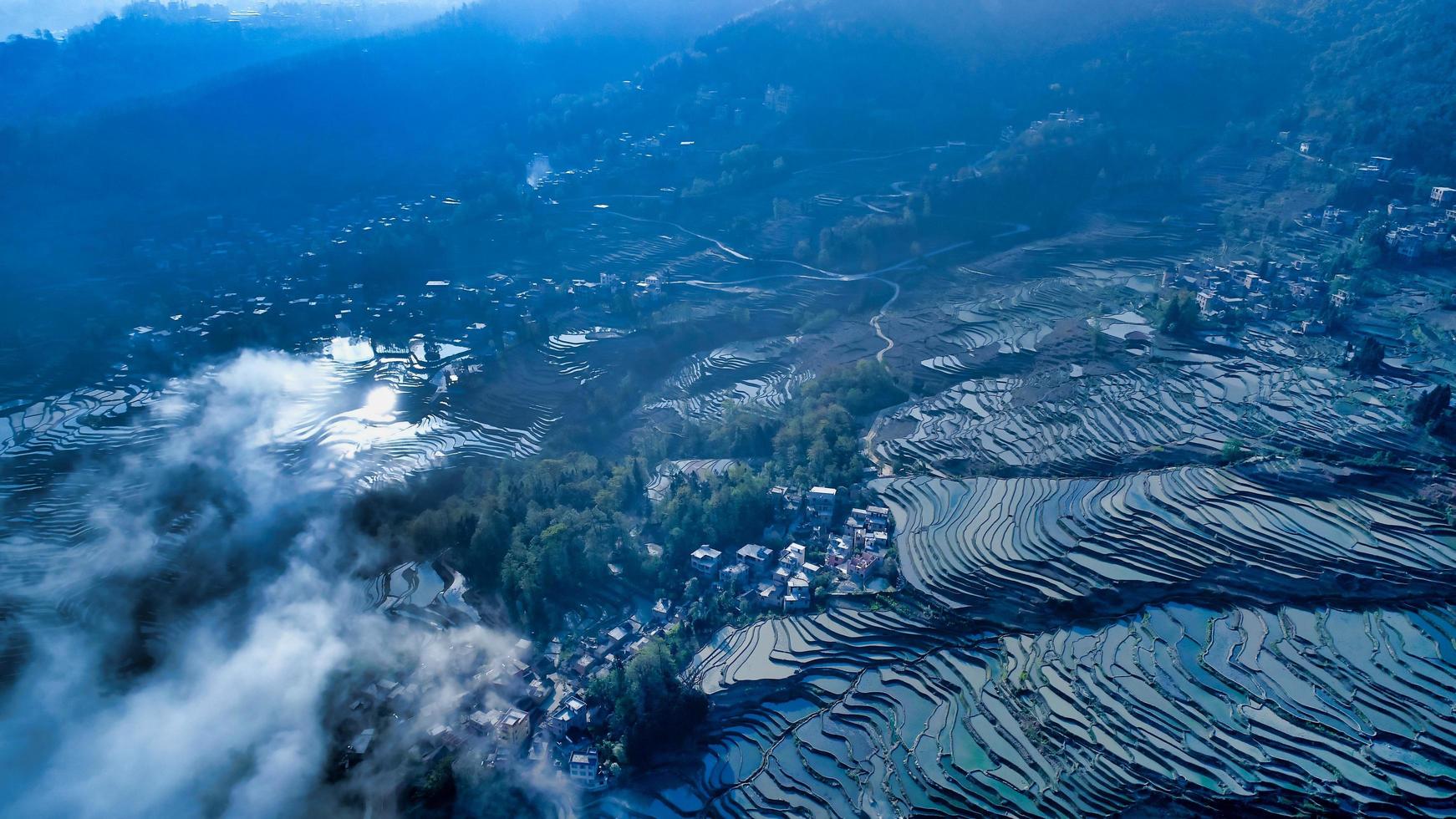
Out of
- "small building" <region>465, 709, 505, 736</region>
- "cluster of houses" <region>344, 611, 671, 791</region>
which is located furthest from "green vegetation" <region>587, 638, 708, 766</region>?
"small building" <region>465, 709, 505, 736</region>

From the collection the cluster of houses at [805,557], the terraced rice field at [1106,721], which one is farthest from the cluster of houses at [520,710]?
the cluster of houses at [805,557]

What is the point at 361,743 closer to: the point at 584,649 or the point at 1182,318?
the point at 584,649

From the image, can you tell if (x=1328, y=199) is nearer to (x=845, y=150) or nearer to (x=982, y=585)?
(x=845, y=150)

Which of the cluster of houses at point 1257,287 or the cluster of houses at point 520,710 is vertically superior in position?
the cluster of houses at point 1257,287

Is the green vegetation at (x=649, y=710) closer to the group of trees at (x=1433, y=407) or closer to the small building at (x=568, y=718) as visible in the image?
the small building at (x=568, y=718)

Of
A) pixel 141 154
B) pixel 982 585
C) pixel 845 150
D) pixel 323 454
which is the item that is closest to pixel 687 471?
pixel 982 585

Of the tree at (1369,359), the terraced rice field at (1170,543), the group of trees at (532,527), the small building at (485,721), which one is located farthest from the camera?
the tree at (1369,359)

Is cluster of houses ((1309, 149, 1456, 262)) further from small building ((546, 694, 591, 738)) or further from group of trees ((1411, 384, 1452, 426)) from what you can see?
small building ((546, 694, 591, 738))

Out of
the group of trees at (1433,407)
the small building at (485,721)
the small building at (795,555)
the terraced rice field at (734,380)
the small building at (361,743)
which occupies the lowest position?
the terraced rice field at (734,380)
